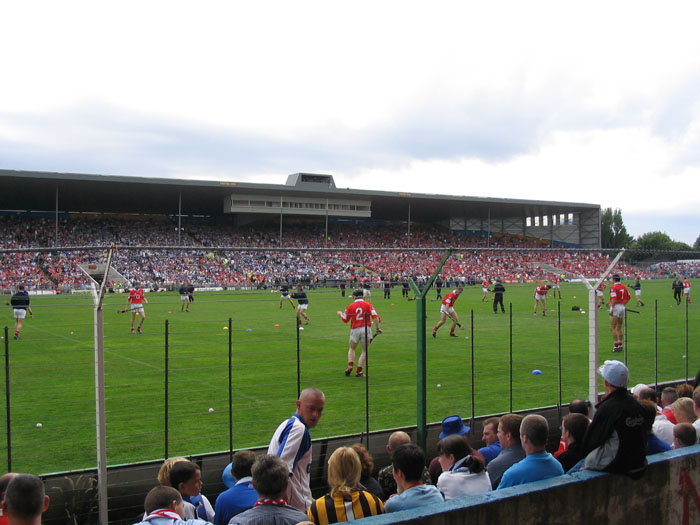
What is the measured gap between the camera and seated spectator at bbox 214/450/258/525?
4.45 meters

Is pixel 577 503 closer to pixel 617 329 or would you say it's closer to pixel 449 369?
pixel 449 369

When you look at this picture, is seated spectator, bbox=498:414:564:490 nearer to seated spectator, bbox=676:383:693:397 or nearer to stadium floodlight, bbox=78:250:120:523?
stadium floodlight, bbox=78:250:120:523

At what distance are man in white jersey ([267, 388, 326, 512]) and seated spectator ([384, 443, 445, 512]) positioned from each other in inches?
39.2

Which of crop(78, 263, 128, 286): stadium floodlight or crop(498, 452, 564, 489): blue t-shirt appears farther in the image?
crop(78, 263, 128, 286): stadium floodlight

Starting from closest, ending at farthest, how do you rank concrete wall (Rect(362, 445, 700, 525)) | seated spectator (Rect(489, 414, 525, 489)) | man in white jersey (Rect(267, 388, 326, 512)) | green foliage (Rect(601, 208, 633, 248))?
concrete wall (Rect(362, 445, 700, 525)) < man in white jersey (Rect(267, 388, 326, 512)) < seated spectator (Rect(489, 414, 525, 489)) < green foliage (Rect(601, 208, 633, 248))

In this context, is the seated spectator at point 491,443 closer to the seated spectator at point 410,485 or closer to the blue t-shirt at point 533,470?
the blue t-shirt at point 533,470

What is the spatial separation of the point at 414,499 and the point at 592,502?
1188 millimetres

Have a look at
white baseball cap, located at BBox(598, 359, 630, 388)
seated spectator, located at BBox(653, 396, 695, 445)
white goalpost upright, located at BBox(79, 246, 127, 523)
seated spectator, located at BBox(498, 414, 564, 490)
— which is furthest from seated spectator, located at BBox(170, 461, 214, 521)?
seated spectator, located at BBox(653, 396, 695, 445)

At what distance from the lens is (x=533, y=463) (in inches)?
168

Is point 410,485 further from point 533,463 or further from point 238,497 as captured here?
point 238,497

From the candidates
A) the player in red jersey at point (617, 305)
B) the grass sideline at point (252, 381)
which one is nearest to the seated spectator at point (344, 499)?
the grass sideline at point (252, 381)

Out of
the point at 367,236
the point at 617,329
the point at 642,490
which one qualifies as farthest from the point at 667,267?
the point at 367,236

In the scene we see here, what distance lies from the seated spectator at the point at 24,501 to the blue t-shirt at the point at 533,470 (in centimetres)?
295

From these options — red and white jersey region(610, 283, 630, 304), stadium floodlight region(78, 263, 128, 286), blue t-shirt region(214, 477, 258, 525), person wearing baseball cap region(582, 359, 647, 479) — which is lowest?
blue t-shirt region(214, 477, 258, 525)
